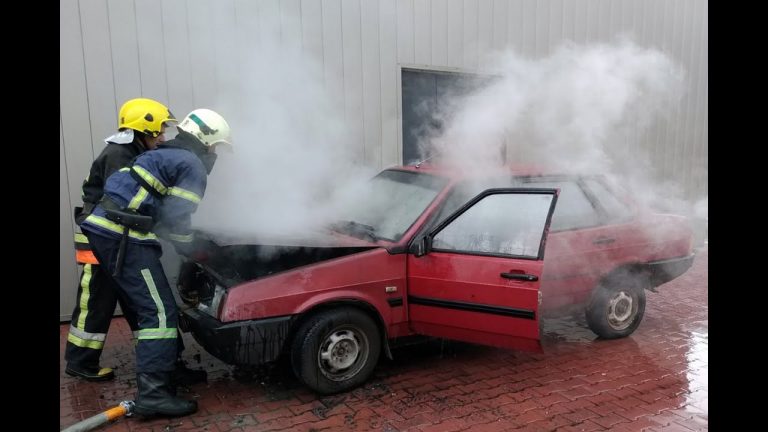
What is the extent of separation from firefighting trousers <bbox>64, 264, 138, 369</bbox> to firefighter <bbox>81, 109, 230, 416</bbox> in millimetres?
580

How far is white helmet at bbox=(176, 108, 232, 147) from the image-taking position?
379 cm

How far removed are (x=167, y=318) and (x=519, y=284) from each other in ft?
7.66

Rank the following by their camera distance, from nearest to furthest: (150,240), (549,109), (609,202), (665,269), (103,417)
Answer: (103,417)
(150,240)
(609,202)
(665,269)
(549,109)

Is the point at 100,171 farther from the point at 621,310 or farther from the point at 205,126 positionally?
the point at 621,310

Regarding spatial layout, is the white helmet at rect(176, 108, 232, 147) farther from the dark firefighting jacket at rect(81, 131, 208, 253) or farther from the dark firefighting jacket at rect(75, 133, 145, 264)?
the dark firefighting jacket at rect(75, 133, 145, 264)

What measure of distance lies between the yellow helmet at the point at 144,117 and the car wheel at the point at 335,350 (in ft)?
6.07

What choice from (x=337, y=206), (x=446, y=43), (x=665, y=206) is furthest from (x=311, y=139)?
(x=665, y=206)

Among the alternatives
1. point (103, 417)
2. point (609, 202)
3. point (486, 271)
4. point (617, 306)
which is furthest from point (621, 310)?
point (103, 417)

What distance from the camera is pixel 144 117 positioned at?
395cm

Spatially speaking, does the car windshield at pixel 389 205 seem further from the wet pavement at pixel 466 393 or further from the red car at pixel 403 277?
the wet pavement at pixel 466 393

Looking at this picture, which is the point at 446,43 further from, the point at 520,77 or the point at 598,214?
the point at 598,214

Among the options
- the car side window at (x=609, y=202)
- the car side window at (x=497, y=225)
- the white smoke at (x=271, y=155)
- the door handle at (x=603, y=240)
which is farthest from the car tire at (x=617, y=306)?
the white smoke at (x=271, y=155)

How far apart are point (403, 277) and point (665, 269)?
263cm

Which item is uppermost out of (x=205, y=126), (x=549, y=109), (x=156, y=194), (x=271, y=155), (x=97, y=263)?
(x=549, y=109)
